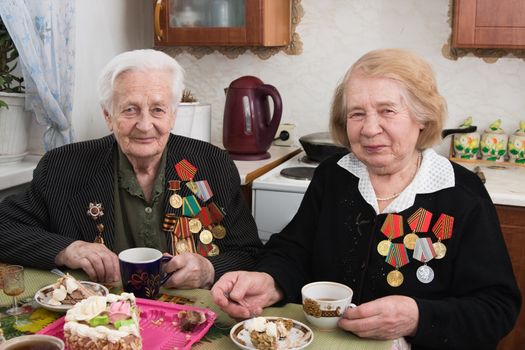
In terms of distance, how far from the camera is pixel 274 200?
7.27ft

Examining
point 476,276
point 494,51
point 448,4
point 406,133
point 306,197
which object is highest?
point 448,4

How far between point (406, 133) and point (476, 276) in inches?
13.8

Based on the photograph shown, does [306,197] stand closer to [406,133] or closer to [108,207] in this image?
[406,133]

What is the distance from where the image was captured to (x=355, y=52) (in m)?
2.77

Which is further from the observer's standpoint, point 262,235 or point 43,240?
point 262,235

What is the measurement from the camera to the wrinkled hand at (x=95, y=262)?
1333 mm

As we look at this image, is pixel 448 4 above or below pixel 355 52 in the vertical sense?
above

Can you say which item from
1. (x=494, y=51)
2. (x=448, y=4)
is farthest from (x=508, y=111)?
(x=448, y=4)

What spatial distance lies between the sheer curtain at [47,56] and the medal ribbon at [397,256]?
132 cm

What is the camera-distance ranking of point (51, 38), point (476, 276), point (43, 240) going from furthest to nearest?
point (51, 38) → point (43, 240) → point (476, 276)

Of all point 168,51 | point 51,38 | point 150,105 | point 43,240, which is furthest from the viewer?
point 168,51

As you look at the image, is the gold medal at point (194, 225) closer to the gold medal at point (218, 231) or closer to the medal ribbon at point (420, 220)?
the gold medal at point (218, 231)

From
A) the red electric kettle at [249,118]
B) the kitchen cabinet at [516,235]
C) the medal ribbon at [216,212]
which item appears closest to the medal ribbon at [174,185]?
the medal ribbon at [216,212]

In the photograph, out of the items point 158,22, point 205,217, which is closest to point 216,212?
point 205,217
